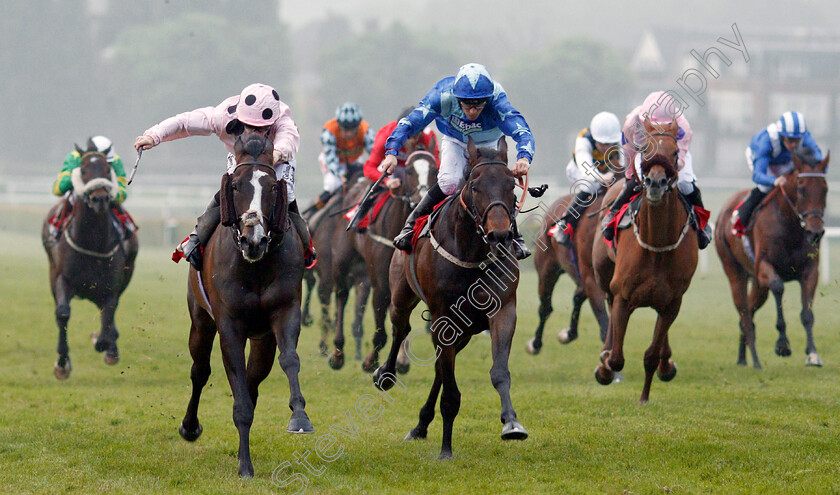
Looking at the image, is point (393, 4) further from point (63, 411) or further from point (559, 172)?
point (63, 411)

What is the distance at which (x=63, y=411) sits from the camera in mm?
8172

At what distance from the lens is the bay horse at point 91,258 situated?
954 cm

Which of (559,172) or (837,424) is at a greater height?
(559,172)

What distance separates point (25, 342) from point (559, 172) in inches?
1659

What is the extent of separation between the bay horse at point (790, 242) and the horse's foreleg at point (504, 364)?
4.54 metres

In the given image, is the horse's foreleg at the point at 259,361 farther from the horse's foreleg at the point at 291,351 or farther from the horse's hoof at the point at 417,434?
the horse's hoof at the point at 417,434

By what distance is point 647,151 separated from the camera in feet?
24.3

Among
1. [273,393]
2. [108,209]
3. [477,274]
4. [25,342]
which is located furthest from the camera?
[25,342]

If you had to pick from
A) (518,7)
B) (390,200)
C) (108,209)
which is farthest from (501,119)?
(518,7)

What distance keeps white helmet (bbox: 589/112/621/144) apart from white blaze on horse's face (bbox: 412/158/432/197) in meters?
2.04

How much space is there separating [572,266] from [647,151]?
3.03 m

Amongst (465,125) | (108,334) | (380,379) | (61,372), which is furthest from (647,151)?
(61,372)

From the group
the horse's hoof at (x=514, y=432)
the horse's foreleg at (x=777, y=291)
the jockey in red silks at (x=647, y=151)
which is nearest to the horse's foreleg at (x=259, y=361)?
the horse's hoof at (x=514, y=432)

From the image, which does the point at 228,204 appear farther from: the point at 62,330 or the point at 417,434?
the point at 62,330
